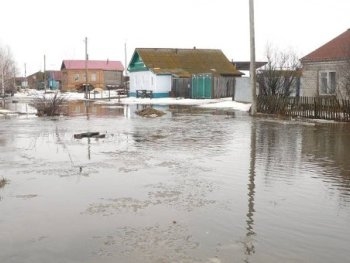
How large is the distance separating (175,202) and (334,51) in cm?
2530

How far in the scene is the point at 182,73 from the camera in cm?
5653

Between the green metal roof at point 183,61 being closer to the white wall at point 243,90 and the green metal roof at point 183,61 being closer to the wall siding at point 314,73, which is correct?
the white wall at point 243,90

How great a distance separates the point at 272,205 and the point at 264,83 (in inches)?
1148

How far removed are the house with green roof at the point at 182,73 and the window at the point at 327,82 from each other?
19762mm

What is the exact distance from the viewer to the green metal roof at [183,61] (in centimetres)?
5725

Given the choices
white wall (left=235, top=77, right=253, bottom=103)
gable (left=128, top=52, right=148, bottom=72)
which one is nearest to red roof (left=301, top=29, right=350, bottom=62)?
white wall (left=235, top=77, right=253, bottom=103)

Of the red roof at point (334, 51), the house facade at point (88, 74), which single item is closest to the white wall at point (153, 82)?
the red roof at point (334, 51)

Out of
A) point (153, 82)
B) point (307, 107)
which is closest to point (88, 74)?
point (153, 82)

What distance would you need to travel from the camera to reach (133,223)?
7.13 metres

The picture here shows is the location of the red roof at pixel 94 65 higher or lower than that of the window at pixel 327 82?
higher

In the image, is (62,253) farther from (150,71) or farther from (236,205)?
(150,71)

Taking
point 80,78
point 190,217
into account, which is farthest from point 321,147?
point 80,78

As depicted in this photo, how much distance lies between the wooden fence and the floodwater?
8431 millimetres

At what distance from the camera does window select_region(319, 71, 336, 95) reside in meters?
30.7
